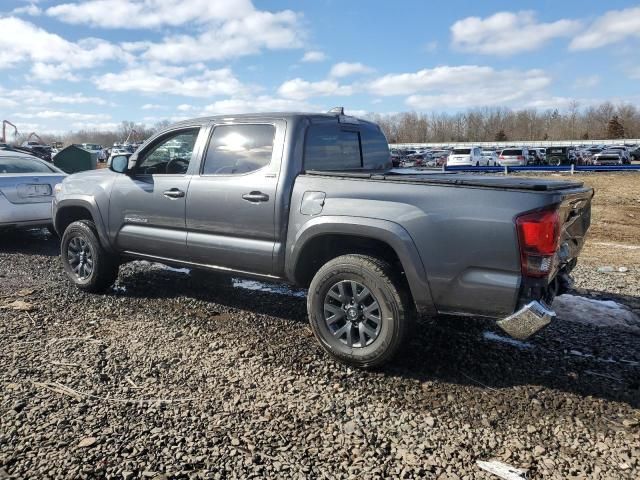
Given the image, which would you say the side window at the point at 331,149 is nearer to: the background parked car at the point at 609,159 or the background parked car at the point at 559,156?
the background parked car at the point at 559,156

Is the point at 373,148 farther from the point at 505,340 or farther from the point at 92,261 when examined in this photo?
the point at 92,261

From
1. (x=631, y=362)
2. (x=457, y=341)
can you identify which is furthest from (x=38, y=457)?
(x=631, y=362)

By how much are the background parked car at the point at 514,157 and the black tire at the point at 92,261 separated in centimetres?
3463

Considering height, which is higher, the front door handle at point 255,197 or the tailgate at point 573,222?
the front door handle at point 255,197

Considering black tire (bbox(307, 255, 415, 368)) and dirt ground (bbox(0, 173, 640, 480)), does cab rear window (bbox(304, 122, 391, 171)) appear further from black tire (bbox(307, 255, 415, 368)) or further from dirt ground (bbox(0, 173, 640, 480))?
dirt ground (bbox(0, 173, 640, 480))

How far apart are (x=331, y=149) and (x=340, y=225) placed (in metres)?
1.09

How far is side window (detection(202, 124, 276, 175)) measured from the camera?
174 inches

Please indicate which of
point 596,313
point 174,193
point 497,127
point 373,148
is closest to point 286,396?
point 174,193

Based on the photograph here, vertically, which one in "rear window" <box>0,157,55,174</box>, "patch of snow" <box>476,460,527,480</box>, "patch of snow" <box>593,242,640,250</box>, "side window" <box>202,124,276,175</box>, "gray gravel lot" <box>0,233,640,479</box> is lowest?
"patch of snow" <box>593,242,640,250</box>

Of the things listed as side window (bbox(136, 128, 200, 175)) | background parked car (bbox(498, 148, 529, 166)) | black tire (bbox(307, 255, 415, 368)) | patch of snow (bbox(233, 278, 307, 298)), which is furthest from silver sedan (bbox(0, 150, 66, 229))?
background parked car (bbox(498, 148, 529, 166))

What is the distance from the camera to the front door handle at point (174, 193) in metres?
4.82

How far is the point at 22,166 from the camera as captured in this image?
28.5 feet

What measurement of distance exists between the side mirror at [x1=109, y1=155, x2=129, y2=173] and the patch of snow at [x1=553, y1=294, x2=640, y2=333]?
14.9 ft

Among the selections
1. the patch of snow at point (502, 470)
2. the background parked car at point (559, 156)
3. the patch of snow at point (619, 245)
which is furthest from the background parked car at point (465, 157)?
the patch of snow at point (502, 470)
